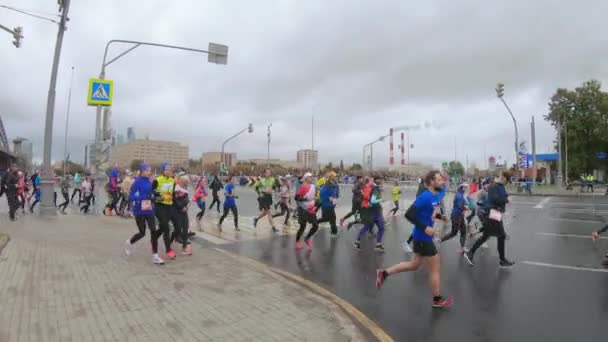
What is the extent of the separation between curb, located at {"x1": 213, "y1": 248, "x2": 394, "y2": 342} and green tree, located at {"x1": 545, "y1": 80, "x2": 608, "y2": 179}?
173ft

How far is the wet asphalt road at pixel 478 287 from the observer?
4020 mm

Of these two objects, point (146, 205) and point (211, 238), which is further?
point (211, 238)

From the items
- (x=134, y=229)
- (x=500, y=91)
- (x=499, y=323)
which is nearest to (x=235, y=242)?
(x=134, y=229)

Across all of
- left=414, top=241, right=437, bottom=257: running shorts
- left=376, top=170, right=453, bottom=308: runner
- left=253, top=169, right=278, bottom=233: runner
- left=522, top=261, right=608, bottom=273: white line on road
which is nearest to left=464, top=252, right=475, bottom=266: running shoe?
left=522, top=261, right=608, bottom=273: white line on road

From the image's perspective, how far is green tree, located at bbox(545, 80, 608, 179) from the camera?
4816cm

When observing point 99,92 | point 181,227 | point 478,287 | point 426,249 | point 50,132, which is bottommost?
point 478,287

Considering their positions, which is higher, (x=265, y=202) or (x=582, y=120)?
(x=582, y=120)

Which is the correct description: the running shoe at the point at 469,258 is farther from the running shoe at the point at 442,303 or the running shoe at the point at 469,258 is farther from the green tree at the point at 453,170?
the green tree at the point at 453,170

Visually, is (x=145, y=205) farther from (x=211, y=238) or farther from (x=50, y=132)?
(x=50, y=132)

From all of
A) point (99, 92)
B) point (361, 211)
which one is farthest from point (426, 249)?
point (99, 92)

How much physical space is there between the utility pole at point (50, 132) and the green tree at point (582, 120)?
53030 mm

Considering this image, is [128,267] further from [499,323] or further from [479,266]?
[479,266]

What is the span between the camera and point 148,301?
14.7ft

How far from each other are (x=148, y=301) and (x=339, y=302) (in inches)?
90.8
